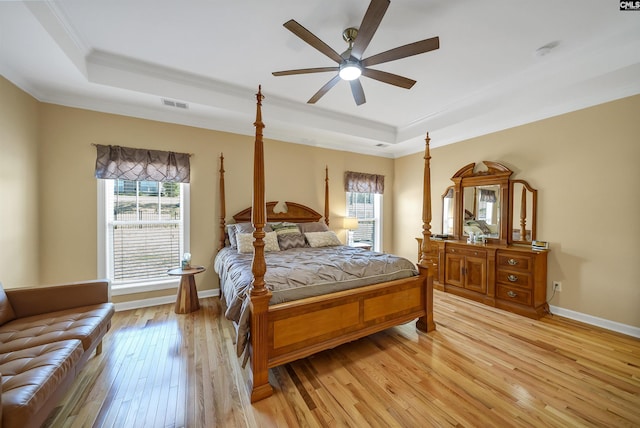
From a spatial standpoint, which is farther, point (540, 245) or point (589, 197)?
point (540, 245)

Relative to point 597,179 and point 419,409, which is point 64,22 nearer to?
point 419,409

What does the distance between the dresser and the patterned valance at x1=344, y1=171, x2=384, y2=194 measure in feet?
5.55

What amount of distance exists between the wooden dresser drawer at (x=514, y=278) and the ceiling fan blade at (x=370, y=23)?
10.7 feet

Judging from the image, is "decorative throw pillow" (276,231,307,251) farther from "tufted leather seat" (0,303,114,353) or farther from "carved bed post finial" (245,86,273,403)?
"tufted leather seat" (0,303,114,353)

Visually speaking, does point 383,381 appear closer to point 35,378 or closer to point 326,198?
point 35,378

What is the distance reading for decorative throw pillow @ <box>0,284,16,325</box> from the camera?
176cm

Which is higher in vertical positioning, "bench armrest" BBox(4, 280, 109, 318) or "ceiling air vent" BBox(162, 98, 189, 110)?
"ceiling air vent" BBox(162, 98, 189, 110)

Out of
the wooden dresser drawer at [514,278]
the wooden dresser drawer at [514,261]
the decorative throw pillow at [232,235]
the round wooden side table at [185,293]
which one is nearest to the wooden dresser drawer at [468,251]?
the wooden dresser drawer at [514,261]

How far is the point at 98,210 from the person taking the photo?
10.1 ft

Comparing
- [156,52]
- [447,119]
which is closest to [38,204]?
[156,52]

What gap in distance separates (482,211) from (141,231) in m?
5.04

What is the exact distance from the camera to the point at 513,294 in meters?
3.18

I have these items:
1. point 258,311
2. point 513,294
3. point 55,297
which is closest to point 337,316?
point 258,311

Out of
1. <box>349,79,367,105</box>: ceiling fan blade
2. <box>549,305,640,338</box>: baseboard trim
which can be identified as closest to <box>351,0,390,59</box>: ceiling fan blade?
<box>349,79,367,105</box>: ceiling fan blade
